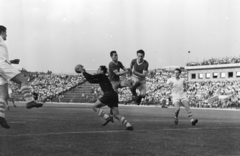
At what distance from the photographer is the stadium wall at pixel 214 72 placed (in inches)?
2068

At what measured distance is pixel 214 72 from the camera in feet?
181

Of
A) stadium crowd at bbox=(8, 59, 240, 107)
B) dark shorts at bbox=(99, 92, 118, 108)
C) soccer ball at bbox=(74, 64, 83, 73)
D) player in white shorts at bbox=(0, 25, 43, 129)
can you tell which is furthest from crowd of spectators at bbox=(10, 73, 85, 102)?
player in white shorts at bbox=(0, 25, 43, 129)

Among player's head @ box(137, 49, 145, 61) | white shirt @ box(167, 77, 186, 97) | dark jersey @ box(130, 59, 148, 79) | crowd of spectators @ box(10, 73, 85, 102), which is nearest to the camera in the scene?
player's head @ box(137, 49, 145, 61)

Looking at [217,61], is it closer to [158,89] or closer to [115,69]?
[158,89]

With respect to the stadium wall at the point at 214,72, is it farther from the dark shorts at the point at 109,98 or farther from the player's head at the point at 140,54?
the dark shorts at the point at 109,98

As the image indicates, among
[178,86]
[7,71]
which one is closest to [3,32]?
[7,71]

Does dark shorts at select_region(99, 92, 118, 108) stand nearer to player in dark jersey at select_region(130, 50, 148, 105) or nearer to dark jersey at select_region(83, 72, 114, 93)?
dark jersey at select_region(83, 72, 114, 93)

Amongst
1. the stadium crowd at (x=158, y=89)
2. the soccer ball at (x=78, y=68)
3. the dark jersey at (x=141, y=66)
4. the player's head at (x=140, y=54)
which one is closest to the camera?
the soccer ball at (x=78, y=68)

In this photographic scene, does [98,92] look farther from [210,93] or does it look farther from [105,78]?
[105,78]

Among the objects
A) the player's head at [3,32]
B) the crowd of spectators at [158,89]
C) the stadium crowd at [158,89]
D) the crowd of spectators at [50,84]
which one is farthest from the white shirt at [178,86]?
the crowd of spectators at [50,84]

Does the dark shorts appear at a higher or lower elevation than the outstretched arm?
lower

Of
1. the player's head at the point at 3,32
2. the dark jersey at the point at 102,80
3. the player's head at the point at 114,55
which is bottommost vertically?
the dark jersey at the point at 102,80

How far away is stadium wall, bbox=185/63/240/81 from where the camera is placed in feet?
172

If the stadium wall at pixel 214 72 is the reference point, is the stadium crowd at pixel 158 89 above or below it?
below
